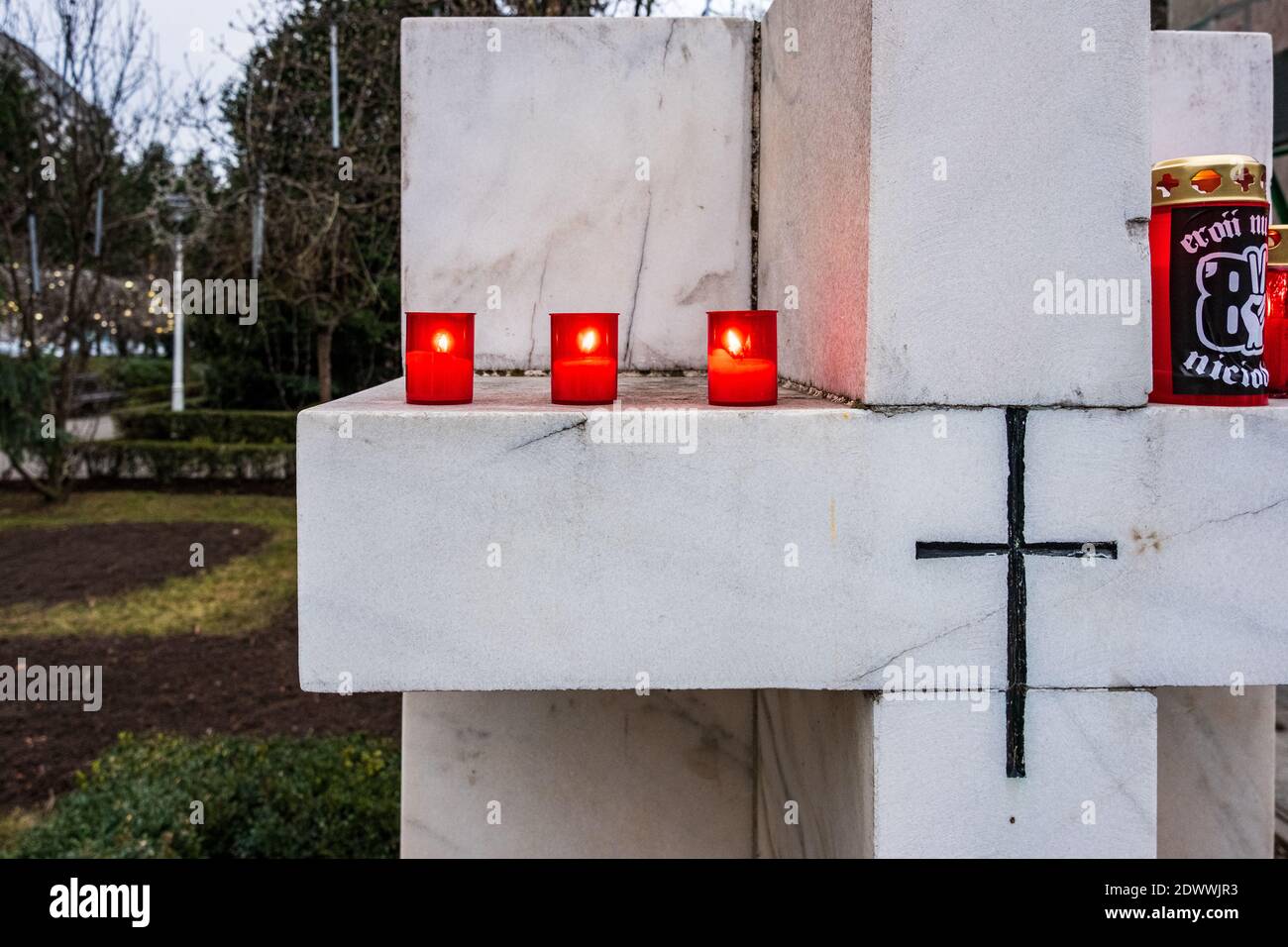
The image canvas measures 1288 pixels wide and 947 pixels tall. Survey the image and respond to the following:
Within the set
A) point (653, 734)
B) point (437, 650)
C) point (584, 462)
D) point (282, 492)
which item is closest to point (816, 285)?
point (584, 462)

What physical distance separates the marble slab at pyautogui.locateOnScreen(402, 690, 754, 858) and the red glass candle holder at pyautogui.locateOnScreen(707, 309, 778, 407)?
113 centimetres

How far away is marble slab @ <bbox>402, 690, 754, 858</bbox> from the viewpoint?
257cm

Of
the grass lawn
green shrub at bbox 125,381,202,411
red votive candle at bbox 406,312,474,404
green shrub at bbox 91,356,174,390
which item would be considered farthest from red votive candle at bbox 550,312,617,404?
green shrub at bbox 91,356,174,390

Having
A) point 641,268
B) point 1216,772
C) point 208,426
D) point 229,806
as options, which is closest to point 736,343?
point 641,268

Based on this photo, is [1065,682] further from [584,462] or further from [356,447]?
[356,447]

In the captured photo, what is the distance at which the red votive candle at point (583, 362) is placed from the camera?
1758mm

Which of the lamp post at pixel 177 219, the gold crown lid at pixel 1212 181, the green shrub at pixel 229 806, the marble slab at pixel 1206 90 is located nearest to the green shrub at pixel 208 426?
the lamp post at pixel 177 219

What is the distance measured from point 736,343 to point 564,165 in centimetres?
106

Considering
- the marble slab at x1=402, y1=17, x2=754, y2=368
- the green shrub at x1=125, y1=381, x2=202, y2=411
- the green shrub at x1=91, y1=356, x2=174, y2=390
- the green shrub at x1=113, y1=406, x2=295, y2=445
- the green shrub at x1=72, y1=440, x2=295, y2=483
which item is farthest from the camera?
the green shrub at x1=91, y1=356, x2=174, y2=390

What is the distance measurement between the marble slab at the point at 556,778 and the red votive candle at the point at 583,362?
108 cm

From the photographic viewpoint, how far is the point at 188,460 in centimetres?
1240
